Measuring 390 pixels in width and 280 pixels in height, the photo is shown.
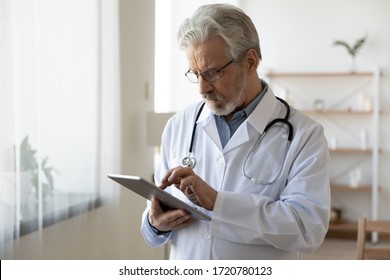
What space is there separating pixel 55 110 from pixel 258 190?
1234 mm

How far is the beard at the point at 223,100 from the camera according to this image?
146cm

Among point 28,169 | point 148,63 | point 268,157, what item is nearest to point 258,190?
point 268,157

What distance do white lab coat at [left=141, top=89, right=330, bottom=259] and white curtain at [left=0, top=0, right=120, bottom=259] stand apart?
721 millimetres

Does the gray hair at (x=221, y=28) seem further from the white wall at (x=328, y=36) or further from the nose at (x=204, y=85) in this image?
the white wall at (x=328, y=36)

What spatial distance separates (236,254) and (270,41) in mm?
4783

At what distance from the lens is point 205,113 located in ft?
5.18

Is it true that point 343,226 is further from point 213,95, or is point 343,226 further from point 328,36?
point 213,95

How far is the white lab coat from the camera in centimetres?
138

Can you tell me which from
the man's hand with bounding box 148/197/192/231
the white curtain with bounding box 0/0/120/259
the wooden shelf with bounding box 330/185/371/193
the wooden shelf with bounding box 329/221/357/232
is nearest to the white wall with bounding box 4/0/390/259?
the white curtain with bounding box 0/0/120/259

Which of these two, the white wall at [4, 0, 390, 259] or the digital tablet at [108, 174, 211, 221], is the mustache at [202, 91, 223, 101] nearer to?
the digital tablet at [108, 174, 211, 221]

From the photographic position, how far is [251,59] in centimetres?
148

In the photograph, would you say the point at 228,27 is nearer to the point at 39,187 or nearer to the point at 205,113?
the point at 205,113

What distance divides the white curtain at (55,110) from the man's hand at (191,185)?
89 centimetres

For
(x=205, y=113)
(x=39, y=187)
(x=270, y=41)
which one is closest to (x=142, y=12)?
(x=39, y=187)
